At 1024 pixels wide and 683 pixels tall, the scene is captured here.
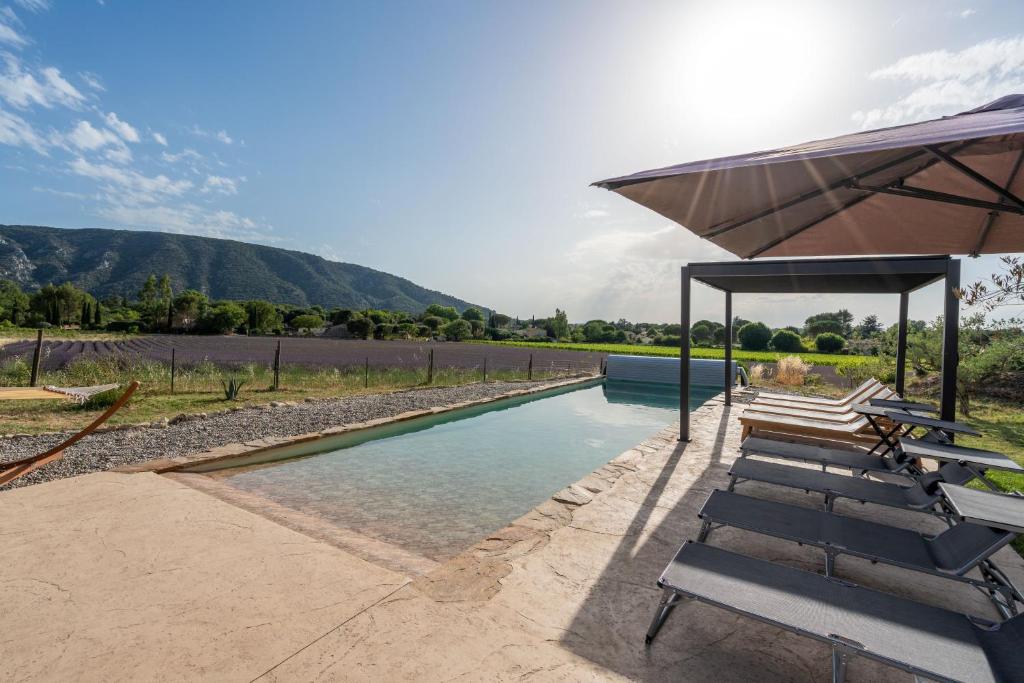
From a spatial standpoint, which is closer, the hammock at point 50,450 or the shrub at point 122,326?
the hammock at point 50,450

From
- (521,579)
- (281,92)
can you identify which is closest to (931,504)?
(521,579)

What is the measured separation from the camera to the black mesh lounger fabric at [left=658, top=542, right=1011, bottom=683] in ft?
4.81

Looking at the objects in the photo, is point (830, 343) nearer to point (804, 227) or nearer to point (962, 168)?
point (804, 227)

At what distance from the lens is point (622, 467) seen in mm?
4750

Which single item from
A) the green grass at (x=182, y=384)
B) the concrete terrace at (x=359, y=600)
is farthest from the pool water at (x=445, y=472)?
the green grass at (x=182, y=384)

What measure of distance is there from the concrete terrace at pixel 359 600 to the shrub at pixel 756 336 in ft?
114

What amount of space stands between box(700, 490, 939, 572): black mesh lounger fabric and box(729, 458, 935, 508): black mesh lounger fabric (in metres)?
0.62

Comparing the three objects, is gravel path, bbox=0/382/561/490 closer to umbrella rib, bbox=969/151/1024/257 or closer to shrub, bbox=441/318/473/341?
umbrella rib, bbox=969/151/1024/257

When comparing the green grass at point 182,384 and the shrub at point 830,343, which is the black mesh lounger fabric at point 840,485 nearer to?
the green grass at point 182,384

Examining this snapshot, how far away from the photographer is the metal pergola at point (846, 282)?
4379 millimetres

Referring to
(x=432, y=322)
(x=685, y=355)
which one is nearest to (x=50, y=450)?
(x=685, y=355)

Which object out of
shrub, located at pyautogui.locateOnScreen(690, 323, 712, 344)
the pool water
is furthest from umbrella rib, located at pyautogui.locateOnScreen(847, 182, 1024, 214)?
shrub, located at pyautogui.locateOnScreen(690, 323, 712, 344)

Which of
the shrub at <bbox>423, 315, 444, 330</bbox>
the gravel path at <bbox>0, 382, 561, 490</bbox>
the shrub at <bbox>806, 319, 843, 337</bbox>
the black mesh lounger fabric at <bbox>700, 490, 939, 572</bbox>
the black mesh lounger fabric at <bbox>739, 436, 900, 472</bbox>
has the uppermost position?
the shrub at <bbox>806, 319, 843, 337</bbox>

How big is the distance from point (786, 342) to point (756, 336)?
2.09 meters
